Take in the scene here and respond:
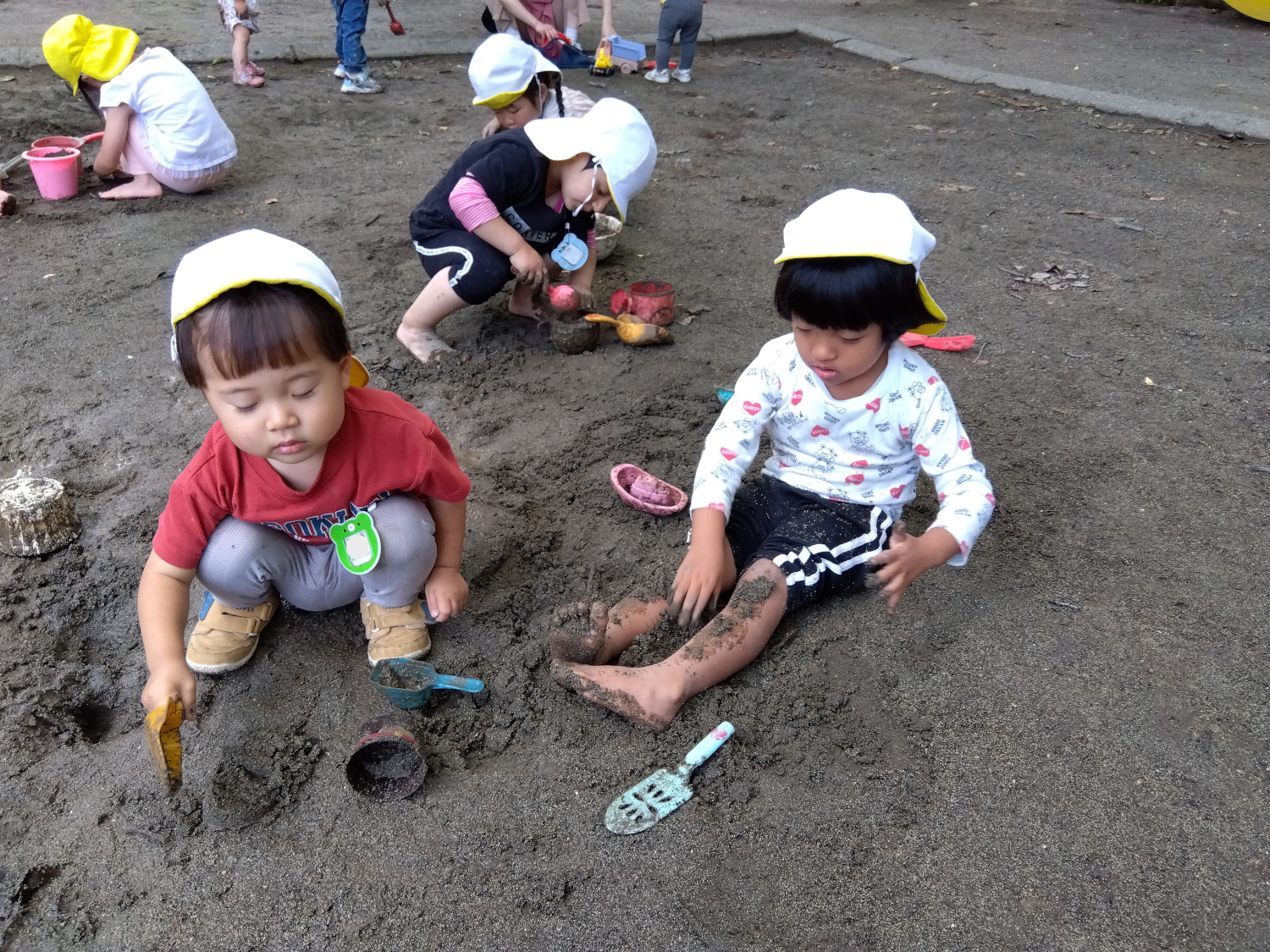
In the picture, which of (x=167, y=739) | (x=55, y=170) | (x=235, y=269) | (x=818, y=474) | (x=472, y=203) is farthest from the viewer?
(x=55, y=170)

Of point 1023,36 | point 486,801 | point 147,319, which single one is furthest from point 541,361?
point 1023,36

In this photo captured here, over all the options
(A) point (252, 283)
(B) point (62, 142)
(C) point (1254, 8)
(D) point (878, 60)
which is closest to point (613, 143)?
(A) point (252, 283)

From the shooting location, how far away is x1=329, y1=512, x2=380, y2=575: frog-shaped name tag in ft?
5.90

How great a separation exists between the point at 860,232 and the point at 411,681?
1.24 m

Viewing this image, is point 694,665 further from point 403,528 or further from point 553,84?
point 553,84

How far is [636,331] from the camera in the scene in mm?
3102

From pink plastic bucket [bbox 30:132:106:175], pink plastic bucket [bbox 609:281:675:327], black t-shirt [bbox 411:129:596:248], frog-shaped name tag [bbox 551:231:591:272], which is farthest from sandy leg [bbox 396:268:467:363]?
pink plastic bucket [bbox 30:132:106:175]

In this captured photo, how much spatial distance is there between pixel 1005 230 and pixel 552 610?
121 inches

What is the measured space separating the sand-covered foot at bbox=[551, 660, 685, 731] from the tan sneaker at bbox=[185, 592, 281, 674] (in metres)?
0.69

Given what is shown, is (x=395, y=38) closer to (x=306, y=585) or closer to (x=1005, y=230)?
(x=1005, y=230)

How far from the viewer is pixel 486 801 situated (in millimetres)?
1613

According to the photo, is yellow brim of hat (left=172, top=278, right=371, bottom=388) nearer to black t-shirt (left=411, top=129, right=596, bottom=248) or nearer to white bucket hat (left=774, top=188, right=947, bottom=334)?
white bucket hat (left=774, top=188, right=947, bottom=334)

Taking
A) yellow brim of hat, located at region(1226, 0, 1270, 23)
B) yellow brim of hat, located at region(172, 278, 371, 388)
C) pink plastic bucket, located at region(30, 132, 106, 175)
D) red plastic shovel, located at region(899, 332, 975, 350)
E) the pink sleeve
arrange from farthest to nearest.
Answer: yellow brim of hat, located at region(1226, 0, 1270, 23)
pink plastic bucket, located at region(30, 132, 106, 175)
red plastic shovel, located at region(899, 332, 975, 350)
the pink sleeve
yellow brim of hat, located at region(172, 278, 371, 388)

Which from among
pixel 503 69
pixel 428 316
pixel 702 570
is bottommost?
pixel 428 316
